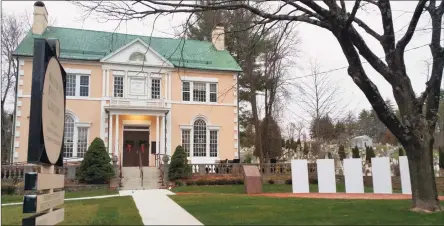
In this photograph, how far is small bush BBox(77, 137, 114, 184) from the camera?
1969cm

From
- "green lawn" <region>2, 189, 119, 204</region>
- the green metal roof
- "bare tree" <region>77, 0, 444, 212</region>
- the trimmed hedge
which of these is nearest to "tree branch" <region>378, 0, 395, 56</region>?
"bare tree" <region>77, 0, 444, 212</region>

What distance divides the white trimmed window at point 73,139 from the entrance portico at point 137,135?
1.64 metres

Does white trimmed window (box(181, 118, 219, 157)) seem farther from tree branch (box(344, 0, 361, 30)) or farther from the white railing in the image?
tree branch (box(344, 0, 361, 30))

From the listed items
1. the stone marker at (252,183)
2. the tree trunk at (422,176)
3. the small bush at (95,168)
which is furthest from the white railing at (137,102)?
the tree trunk at (422,176)

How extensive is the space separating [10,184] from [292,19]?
48.6ft

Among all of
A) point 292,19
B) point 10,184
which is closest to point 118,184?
point 10,184

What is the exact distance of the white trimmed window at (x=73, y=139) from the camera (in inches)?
995

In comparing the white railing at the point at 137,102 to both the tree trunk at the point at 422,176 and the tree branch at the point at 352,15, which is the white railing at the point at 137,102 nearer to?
the tree branch at the point at 352,15

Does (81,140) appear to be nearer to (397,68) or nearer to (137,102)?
(137,102)

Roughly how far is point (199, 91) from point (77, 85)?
7.95m

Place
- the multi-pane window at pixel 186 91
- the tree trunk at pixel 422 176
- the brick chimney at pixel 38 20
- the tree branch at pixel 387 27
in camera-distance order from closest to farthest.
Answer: the tree trunk at pixel 422 176
the tree branch at pixel 387 27
the brick chimney at pixel 38 20
the multi-pane window at pixel 186 91

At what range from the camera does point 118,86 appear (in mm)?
26641

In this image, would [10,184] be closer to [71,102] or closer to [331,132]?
[71,102]

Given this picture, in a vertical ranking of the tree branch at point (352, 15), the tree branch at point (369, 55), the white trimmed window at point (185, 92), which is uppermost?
A: the white trimmed window at point (185, 92)
